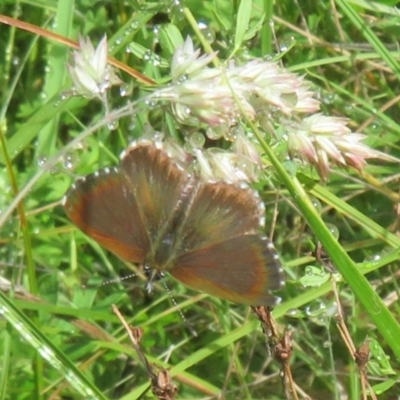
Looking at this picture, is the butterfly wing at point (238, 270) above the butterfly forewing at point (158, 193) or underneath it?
underneath

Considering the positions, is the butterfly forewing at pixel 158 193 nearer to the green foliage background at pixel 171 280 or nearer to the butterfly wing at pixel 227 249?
the butterfly wing at pixel 227 249

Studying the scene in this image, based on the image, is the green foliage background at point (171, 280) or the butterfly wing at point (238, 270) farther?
the green foliage background at point (171, 280)

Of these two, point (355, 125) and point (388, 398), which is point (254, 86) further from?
point (388, 398)

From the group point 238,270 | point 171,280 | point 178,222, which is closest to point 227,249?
point 238,270

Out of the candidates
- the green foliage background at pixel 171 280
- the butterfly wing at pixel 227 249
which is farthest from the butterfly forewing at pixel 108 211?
the green foliage background at pixel 171 280

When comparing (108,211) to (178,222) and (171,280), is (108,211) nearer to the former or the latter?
(178,222)

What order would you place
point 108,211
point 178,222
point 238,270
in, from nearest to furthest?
point 238,270, point 108,211, point 178,222

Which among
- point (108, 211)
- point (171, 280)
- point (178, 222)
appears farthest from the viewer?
point (171, 280)
